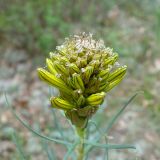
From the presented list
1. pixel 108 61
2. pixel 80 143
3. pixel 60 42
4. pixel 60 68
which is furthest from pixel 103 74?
pixel 60 42

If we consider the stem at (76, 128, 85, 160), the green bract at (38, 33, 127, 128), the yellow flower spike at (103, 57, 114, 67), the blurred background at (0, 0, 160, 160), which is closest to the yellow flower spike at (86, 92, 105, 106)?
the green bract at (38, 33, 127, 128)

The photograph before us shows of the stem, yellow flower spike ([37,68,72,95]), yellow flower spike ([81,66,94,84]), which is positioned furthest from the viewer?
the stem

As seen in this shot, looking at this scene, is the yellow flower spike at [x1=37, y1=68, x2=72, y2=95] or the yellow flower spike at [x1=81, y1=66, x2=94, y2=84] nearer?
the yellow flower spike at [x1=81, y1=66, x2=94, y2=84]

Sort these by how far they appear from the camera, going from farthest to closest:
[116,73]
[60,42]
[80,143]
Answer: [60,42] < [80,143] < [116,73]

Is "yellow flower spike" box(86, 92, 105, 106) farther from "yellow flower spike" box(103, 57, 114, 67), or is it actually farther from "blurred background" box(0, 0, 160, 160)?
"blurred background" box(0, 0, 160, 160)

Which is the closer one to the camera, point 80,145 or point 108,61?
point 108,61

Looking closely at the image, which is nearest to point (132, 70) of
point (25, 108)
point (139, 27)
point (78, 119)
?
point (139, 27)

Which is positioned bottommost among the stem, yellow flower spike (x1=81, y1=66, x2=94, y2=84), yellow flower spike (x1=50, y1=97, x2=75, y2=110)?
the stem

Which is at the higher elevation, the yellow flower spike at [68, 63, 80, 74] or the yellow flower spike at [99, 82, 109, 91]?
the yellow flower spike at [68, 63, 80, 74]

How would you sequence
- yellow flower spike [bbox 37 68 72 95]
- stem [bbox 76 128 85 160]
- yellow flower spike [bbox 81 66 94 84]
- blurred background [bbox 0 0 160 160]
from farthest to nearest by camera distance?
blurred background [bbox 0 0 160 160], stem [bbox 76 128 85 160], yellow flower spike [bbox 37 68 72 95], yellow flower spike [bbox 81 66 94 84]

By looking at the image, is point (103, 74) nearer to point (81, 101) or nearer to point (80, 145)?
point (81, 101)
